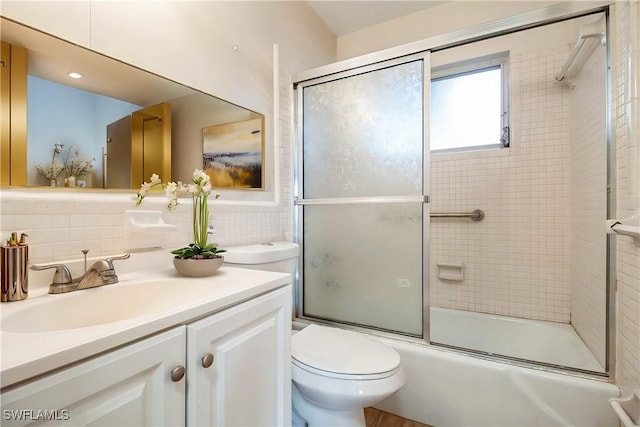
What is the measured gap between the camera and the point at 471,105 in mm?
2365

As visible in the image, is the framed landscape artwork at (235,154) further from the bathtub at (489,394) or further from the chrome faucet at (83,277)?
the bathtub at (489,394)

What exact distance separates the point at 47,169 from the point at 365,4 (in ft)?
7.74

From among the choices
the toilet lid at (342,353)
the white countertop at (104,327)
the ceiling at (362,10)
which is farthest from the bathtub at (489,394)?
the ceiling at (362,10)

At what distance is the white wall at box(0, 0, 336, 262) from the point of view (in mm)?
900

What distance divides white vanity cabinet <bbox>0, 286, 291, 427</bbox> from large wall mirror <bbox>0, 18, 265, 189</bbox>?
0.70m

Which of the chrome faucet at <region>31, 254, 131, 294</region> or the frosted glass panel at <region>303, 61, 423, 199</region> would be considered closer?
the chrome faucet at <region>31, 254, 131, 294</region>

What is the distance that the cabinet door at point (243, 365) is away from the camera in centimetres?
67

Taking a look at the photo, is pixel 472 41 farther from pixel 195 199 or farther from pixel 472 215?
pixel 195 199

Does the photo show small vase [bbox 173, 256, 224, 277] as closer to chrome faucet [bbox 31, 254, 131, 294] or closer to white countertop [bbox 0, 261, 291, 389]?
white countertop [bbox 0, 261, 291, 389]

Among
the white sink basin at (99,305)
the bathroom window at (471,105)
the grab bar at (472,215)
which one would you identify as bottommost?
the white sink basin at (99,305)

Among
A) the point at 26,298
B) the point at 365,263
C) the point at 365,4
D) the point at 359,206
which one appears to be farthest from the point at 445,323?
the point at 365,4

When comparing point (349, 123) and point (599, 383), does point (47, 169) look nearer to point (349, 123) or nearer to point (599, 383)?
point (349, 123)

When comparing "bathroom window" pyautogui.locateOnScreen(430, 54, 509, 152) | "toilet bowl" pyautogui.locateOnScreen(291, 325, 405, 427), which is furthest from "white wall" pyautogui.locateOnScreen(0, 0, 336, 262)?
"bathroom window" pyautogui.locateOnScreen(430, 54, 509, 152)

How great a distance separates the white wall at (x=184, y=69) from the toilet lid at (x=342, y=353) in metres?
0.63
